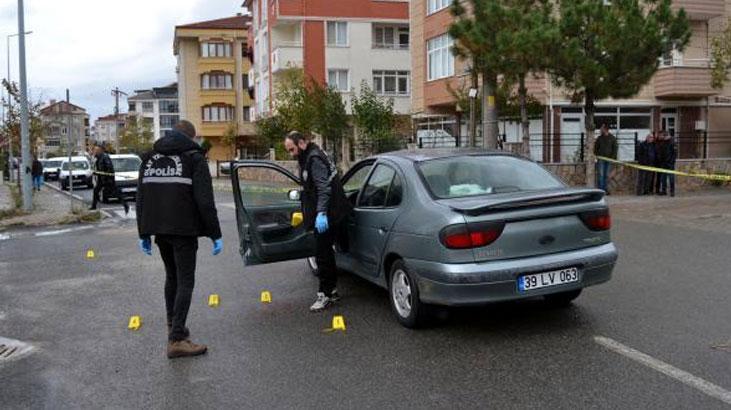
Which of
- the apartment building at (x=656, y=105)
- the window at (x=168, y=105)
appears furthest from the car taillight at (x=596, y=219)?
the window at (x=168, y=105)

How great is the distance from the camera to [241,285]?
8766mm

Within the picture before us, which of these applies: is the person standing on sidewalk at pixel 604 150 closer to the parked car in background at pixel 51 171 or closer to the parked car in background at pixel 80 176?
the parked car in background at pixel 80 176

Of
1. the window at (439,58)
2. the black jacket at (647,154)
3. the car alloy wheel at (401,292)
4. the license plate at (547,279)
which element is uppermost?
the window at (439,58)

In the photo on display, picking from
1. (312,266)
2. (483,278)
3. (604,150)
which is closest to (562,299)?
(483,278)

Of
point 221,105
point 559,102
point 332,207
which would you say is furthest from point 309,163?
point 221,105

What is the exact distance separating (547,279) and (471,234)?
0.75 m

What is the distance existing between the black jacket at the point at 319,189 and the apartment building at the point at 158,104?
408 ft

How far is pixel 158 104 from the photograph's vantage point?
5472 inches

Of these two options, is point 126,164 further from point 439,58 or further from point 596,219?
point 596,219

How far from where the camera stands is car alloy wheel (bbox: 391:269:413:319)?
6.34 meters

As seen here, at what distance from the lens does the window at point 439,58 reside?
31.6m

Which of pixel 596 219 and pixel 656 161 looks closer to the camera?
pixel 596 219

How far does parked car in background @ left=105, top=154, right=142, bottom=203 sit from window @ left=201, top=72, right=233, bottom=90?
43.1m

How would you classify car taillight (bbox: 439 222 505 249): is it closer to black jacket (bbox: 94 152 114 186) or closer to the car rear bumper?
the car rear bumper
